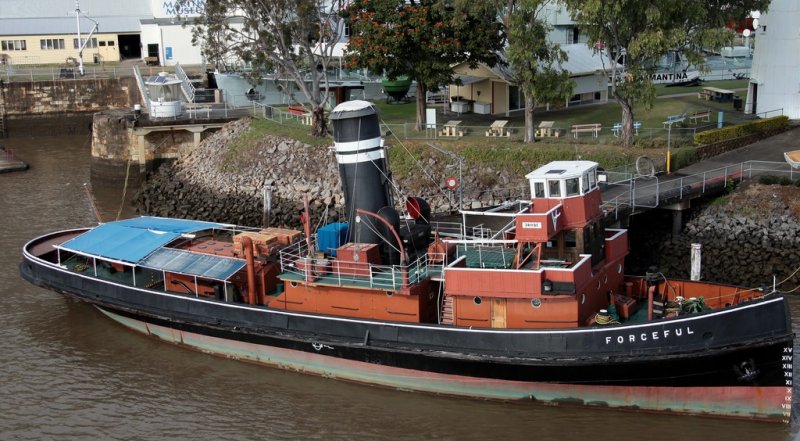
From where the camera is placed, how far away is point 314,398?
2136 centimetres

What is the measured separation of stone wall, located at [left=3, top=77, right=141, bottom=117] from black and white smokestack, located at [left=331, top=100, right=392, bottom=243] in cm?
3812

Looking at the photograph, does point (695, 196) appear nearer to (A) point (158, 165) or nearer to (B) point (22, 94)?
(A) point (158, 165)

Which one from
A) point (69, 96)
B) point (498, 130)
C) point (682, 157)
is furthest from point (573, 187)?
point (69, 96)

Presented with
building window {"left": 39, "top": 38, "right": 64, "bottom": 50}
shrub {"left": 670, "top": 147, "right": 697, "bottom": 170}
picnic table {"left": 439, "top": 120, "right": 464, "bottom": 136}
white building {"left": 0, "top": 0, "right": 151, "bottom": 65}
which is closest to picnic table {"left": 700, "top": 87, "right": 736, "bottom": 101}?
shrub {"left": 670, "top": 147, "right": 697, "bottom": 170}

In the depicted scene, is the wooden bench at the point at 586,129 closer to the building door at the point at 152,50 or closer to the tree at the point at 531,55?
the tree at the point at 531,55

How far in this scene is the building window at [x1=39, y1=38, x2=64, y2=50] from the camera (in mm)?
65438

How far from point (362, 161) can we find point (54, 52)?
5041 centimetres

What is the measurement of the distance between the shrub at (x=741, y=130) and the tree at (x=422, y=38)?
9.43 m

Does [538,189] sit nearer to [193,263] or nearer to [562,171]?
[562,171]

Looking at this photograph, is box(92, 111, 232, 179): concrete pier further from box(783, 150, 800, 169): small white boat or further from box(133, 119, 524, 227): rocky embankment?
box(783, 150, 800, 169): small white boat

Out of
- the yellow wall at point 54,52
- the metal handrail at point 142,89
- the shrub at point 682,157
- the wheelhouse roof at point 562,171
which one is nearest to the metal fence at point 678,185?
the shrub at point 682,157

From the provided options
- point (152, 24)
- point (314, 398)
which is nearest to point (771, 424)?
point (314, 398)

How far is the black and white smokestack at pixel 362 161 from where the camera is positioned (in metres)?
22.1

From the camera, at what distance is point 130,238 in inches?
982
